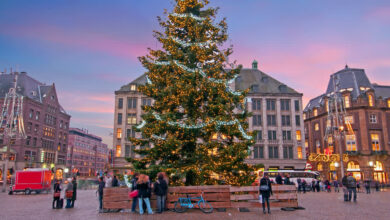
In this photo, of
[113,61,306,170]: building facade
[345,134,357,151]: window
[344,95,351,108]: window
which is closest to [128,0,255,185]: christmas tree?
[113,61,306,170]: building facade

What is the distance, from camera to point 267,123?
200 ft

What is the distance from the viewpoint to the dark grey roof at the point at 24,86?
73.3m

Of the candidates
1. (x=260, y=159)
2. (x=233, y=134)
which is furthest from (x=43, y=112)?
(x=233, y=134)

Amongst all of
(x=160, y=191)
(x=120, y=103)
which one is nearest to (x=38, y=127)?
(x=120, y=103)

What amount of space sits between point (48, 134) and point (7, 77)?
56.8 ft

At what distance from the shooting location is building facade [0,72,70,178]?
69.1 m

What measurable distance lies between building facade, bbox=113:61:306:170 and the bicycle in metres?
43.8

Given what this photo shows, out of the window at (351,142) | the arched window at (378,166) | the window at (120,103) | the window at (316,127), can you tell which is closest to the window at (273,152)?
the window at (351,142)

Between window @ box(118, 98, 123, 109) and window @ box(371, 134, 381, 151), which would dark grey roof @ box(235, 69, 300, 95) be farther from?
window @ box(118, 98, 123, 109)

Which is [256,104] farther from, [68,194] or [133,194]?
[133,194]

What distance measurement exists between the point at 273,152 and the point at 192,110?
4396 cm

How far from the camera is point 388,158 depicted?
57.5 meters

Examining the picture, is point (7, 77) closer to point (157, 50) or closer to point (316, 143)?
point (157, 50)

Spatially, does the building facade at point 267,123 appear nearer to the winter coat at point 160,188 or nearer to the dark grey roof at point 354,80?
the dark grey roof at point 354,80
